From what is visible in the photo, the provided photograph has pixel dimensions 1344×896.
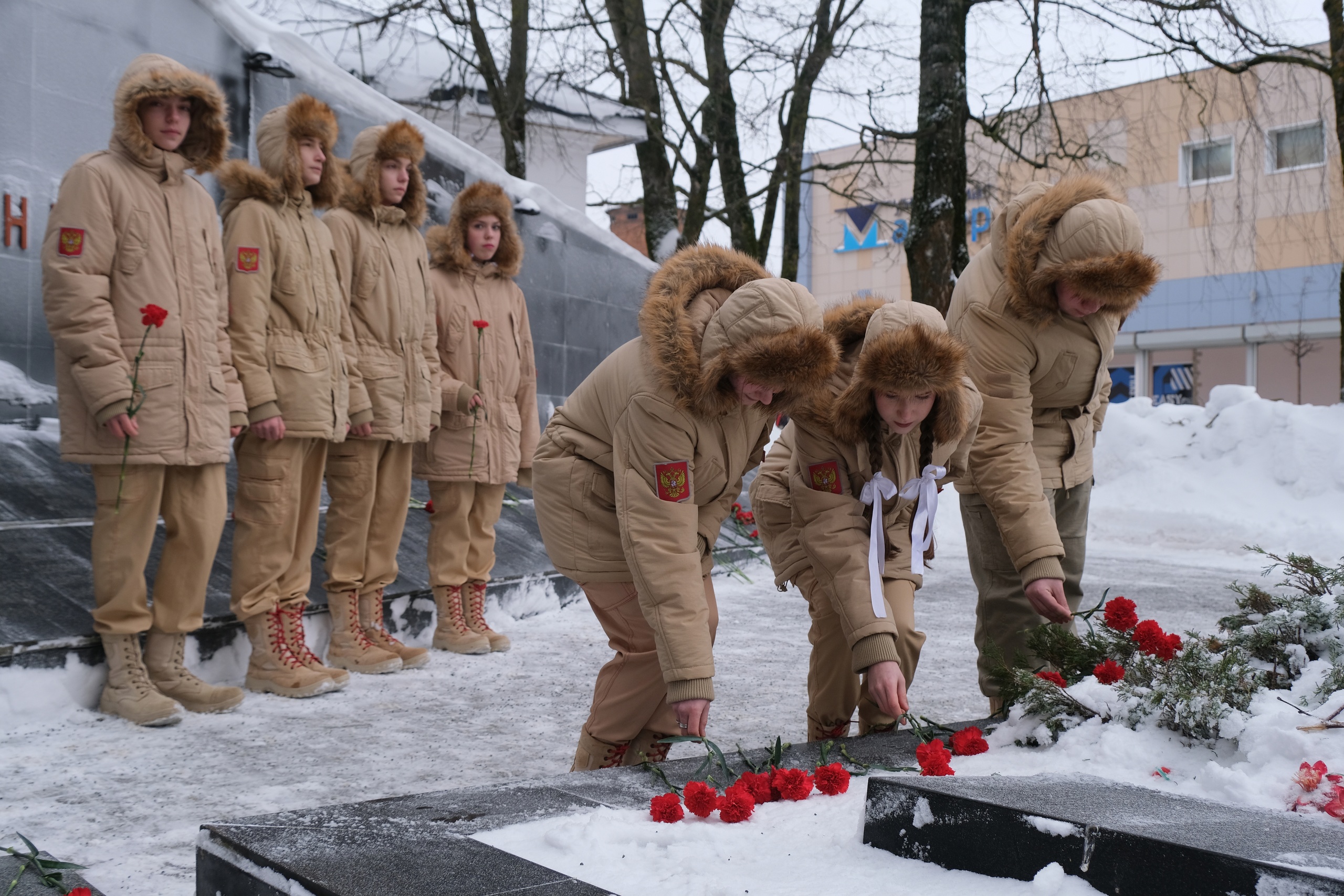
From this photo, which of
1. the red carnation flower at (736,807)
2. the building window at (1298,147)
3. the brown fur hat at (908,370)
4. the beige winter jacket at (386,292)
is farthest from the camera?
the building window at (1298,147)

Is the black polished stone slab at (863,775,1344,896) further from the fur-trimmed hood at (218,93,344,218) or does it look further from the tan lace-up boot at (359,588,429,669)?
the fur-trimmed hood at (218,93,344,218)

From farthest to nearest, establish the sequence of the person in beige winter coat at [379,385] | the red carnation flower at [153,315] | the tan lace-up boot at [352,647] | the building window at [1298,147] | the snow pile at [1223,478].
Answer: the building window at [1298,147] → the snow pile at [1223,478] → the person in beige winter coat at [379,385] → the tan lace-up boot at [352,647] → the red carnation flower at [153,315]

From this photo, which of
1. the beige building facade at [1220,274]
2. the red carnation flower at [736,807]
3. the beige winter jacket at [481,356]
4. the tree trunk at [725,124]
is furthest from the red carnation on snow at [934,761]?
the beige building facade at [1220,274]

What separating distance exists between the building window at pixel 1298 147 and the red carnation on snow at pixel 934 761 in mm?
11939

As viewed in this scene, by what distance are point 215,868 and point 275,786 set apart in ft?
4.27

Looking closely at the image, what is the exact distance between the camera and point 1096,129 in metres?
13.2

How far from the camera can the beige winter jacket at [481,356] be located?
5699mm

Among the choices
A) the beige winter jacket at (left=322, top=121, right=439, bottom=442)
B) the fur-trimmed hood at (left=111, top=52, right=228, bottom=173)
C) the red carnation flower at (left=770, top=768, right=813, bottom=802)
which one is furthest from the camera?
the beige winter jacket at (left=322, top=121, right=439, bottom=442)

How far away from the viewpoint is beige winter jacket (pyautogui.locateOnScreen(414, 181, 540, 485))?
224 inches

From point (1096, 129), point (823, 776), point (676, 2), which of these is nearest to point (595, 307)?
point (676, 2)

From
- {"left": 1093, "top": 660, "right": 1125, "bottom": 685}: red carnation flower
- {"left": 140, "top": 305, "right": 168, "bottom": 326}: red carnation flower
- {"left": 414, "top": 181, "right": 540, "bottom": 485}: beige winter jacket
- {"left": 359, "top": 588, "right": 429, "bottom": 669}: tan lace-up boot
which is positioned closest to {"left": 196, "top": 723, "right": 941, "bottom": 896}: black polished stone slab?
{"left": 1093, "top": 660, "right": 1125, "bottom": 685}: red carnation flower

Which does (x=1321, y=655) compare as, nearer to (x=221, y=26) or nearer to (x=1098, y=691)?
(x=1098, y=691)

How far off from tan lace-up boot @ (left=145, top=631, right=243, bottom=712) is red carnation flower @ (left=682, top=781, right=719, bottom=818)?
2554 mm

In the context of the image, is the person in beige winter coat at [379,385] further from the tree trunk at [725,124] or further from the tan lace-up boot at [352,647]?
the tree trunk at [725,124]
